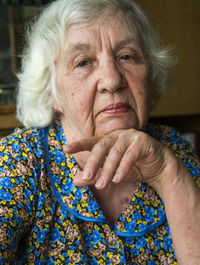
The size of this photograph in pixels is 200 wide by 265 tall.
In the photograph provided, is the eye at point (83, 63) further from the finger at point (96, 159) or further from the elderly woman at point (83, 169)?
the finger at point (96, 159)

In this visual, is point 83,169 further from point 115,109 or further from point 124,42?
point 124,42

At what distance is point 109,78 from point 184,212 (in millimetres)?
486

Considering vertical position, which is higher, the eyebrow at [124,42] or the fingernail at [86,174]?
the eyebrow at [124,42]

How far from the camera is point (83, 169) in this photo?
3.46 ft

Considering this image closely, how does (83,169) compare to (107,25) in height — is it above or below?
below

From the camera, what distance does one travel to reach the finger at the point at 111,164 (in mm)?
749

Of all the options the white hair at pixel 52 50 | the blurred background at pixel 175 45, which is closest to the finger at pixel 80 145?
the white hair at pixel 52 50

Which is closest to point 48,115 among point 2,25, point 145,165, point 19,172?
point 19,172

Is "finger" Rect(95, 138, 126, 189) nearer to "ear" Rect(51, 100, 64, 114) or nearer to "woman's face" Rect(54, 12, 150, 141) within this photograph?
"woman's face" Rect(54, 12, 150, 141)

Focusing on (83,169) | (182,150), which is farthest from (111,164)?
(182,150)

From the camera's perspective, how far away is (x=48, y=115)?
4.29 ft

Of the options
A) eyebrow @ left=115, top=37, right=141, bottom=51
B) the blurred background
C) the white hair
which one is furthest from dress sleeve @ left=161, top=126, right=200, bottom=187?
the blurred background

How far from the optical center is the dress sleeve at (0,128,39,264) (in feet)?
3.10

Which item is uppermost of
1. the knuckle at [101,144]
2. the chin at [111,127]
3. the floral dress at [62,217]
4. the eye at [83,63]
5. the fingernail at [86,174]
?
the eye at [83,63]
